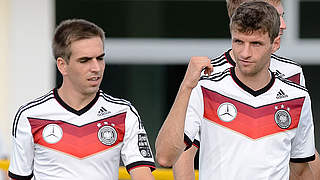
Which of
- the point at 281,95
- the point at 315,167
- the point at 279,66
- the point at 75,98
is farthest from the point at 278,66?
the point at 75,98

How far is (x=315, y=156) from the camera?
17.4 feet

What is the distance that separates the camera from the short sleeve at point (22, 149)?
517 cm

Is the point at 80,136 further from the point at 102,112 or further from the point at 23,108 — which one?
the point at 23,108

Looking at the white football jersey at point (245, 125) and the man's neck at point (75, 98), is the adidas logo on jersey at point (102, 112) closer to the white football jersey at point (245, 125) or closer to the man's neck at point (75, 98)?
the man's neck at point (75, 98)

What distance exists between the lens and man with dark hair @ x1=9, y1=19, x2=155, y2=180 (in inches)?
201

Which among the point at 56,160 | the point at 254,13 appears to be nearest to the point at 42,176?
the point at 56,160

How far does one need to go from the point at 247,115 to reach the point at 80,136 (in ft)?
3.04

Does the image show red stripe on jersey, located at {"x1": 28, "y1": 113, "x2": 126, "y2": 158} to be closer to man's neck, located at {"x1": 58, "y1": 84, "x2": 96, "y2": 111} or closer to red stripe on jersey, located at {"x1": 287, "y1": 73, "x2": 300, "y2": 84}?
man's neck, located at {"x1": 58, "y1": 84, "x2": 96, "y2": 111}

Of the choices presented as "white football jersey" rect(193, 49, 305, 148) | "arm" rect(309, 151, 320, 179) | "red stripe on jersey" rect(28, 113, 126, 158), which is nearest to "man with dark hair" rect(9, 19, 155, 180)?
"red stripe on jersey" rect(28, 113, 126, 158)

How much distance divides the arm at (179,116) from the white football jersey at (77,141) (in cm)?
48

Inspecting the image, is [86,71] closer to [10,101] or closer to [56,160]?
[56,160]

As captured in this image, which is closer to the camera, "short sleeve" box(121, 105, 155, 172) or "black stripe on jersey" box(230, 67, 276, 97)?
"black stripe on jersey" box(230, 67, 276, 97)

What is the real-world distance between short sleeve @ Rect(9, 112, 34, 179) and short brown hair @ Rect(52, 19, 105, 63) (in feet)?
1.35

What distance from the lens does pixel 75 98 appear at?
17.2ft
